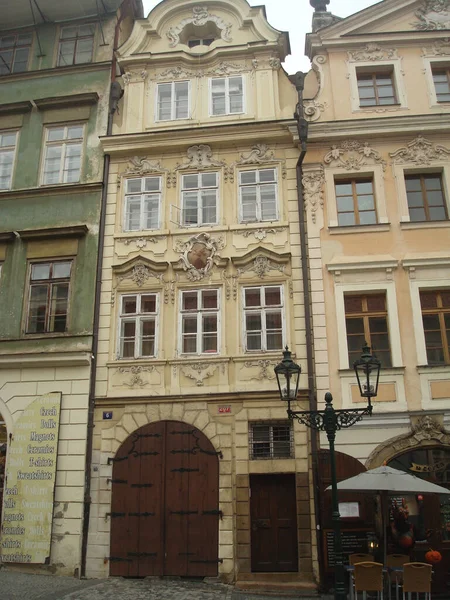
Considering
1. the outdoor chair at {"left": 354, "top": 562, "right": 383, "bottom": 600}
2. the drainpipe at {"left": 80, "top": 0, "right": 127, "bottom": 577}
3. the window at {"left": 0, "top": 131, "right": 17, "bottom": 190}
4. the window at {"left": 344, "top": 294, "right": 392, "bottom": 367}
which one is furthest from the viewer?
the window at {"left": 0, "top": 131, "right": 17, "bottom": 190}

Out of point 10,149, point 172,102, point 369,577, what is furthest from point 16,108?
point 369,577

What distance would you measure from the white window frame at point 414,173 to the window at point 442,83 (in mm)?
2116

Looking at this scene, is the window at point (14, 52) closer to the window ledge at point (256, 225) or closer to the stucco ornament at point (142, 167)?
the stucco ornament at point (142, 167)

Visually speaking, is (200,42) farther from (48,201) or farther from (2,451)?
(2,451)

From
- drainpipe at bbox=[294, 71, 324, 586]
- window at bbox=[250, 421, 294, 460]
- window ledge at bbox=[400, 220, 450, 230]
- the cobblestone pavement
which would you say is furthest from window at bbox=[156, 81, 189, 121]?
the cobblestone pavement

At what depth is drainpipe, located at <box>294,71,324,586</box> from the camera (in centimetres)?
1187

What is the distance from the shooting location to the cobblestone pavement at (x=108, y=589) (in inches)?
411

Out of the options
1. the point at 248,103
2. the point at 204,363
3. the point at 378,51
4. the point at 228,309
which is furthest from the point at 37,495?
the point at 378,51

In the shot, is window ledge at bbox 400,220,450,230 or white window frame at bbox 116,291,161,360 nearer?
white window frame at bbox 116,291,161,360

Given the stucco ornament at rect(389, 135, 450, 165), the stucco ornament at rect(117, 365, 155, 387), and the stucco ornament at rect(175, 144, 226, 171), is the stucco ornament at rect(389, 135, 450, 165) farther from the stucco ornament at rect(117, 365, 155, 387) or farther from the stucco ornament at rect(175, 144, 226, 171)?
the stucco ornament at rect(117, 365, 155, 387)

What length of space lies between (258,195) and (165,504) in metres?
7.76

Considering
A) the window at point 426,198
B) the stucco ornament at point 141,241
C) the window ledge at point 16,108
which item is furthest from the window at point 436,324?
the window ledge at point 16,108

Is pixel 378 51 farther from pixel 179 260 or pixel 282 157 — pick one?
pixel 179 260

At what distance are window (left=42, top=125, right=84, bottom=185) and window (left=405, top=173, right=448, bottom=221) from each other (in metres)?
8.80
